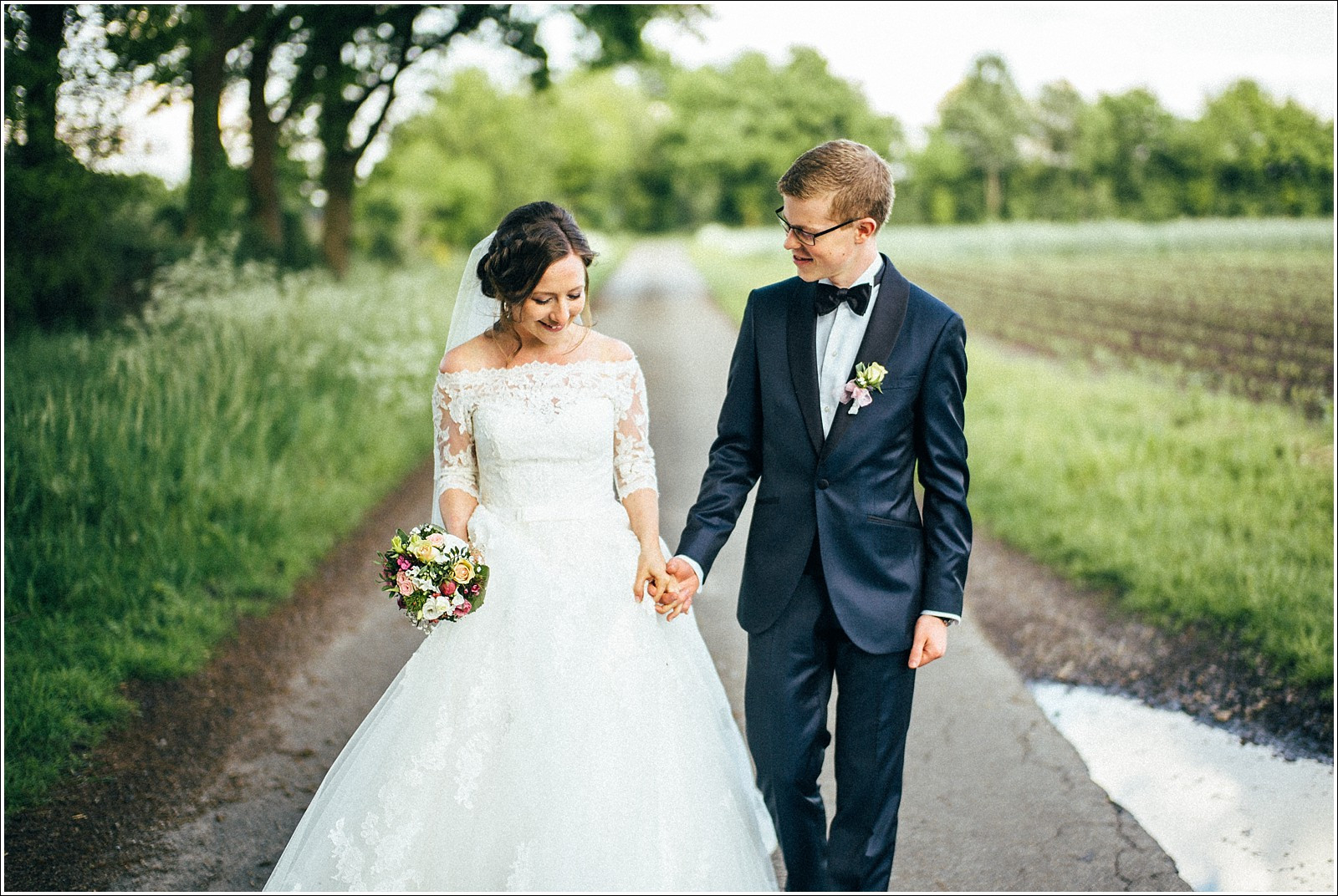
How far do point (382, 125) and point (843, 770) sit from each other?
1610 centimetres

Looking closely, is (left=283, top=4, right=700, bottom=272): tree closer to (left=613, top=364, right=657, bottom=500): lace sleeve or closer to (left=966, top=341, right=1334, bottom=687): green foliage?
(left=966, top=341, right=1334, bottom=687): green foliage

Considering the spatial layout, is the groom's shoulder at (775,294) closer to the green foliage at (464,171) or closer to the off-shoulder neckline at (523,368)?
the off-shoulder neckline at (523,368)

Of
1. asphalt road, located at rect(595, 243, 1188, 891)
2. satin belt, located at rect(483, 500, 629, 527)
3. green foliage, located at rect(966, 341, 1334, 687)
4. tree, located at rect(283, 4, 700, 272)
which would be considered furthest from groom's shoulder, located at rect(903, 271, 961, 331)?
tree, located at rect(283, 4, 700, 272)

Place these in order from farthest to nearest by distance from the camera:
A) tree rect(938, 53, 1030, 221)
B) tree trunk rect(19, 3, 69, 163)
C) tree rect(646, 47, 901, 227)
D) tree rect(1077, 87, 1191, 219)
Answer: tree rect(646, 47, 901, 227)
tree rect(938, 53, 1030, 221)
tree rect(1077, 87, 1191, 219)
tree trunk rect(19, 3, 69, 163)

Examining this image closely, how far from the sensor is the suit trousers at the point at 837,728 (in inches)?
110

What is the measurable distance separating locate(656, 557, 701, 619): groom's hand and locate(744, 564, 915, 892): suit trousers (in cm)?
24

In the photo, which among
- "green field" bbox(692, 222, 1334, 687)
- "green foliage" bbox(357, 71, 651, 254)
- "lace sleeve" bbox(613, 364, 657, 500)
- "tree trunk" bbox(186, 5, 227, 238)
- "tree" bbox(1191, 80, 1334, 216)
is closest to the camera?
"lace sleeve" bbox(613, 364, 657, 500)

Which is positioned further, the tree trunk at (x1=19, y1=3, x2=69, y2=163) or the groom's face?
the tree trunk at (x1=19, y1=3, x2=69, y2=163)

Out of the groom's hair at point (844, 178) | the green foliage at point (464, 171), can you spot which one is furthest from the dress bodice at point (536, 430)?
the green foliage at point (464, 171)

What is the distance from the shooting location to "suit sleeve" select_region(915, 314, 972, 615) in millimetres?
2635

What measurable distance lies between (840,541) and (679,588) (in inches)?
20.0

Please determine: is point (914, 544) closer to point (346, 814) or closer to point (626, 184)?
point (346, 814)

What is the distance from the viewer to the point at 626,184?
186 feet

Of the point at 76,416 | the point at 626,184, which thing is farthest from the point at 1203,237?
the point at 626,184
